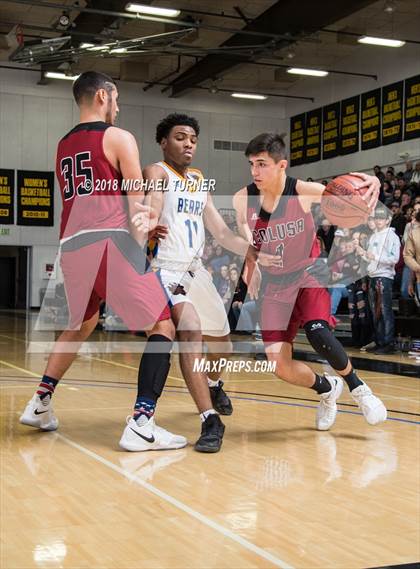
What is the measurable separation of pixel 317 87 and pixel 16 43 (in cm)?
920

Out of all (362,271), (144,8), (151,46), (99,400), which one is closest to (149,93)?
(151,46)

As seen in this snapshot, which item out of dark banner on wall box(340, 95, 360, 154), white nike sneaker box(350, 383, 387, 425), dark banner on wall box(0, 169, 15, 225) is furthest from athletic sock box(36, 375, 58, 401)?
dark banner on wall box(0, 169, 15, 225)

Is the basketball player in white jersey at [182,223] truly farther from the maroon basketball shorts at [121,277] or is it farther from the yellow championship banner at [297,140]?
the yellow championship banner at [297,140]

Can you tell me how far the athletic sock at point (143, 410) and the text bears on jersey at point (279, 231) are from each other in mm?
1294

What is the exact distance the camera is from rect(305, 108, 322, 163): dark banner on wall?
2288 cm

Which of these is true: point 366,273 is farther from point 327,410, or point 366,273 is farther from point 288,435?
point 288,435

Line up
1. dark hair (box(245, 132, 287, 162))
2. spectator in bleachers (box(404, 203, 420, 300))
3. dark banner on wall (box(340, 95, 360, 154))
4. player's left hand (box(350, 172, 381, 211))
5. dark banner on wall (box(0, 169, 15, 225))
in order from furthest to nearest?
dark banner on wall (box(0, 169, 15, 225)) → dark banner on wall (box(340, 95, 360, 154)) → spectator in bleachers (box(404, 203, 420, 300)) → player's left hand (box(350, 172, 381, 211)) → dark hair (box(245, 132, 287, 162))

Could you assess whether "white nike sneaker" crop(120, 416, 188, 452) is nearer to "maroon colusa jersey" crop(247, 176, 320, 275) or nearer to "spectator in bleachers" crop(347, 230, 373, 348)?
"maroon colusa jersey" crop(247, 176, 320, 275)

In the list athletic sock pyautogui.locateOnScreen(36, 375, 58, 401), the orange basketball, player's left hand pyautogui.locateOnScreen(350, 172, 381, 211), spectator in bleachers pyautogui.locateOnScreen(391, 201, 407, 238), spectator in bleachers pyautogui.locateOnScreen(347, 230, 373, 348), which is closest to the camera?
athletic sock pyautogui.locateOnScreen(36, 375, 58, 401)

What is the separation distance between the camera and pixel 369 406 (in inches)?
188

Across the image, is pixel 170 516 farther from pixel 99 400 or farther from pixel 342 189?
pixel 99 400

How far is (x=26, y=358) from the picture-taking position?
9867mm

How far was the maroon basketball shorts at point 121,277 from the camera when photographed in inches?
171

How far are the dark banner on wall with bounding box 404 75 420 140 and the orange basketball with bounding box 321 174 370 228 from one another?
46.4 ft
